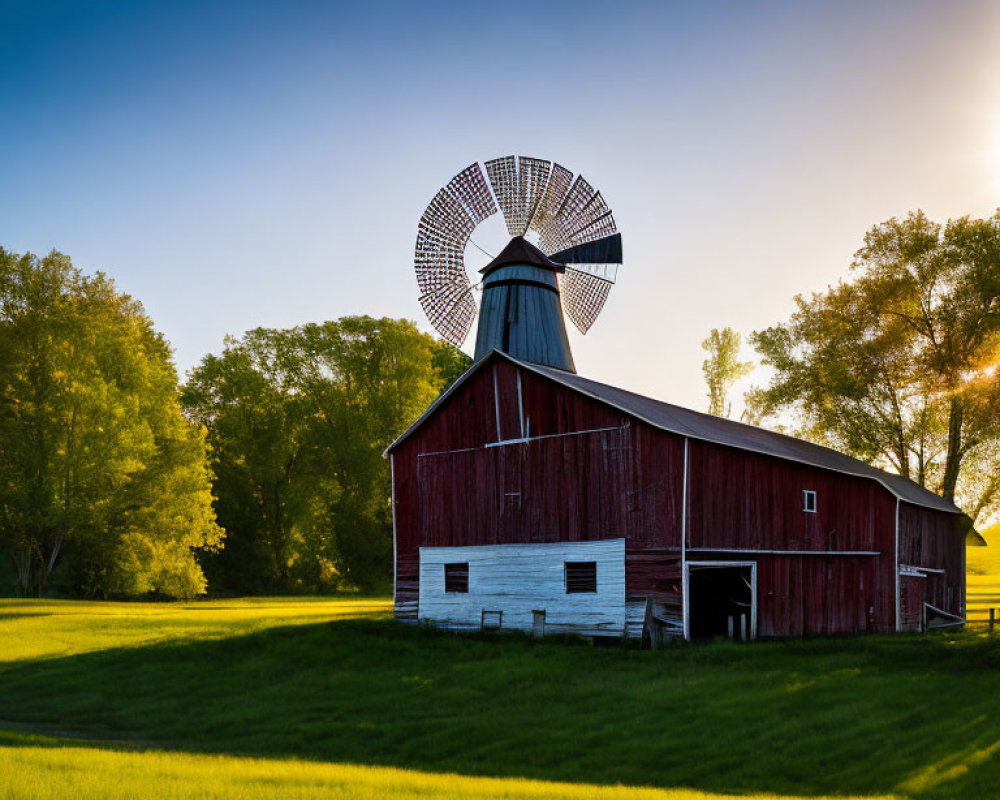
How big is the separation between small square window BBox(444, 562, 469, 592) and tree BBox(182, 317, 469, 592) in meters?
36.9

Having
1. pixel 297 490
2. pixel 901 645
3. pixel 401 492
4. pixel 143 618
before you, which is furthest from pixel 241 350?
pixel 901 645

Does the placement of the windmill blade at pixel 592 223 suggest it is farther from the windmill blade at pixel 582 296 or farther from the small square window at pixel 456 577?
the small square window at pixel 456 577

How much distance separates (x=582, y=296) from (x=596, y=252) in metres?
2.87

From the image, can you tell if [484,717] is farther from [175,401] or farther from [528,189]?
[175,401]

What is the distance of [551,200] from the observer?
49.0 meters

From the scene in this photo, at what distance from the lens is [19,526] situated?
4928cm

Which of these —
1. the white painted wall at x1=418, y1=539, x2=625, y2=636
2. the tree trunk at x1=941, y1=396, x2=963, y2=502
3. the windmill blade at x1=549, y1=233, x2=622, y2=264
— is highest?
the windmill blade at x1=549, y1=233, x2=622, y2=264

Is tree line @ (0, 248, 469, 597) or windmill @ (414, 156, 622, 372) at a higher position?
windmill @ (414, 156, 622, 372)

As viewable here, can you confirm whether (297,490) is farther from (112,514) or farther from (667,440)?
(667,440)

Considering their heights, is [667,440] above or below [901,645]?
above

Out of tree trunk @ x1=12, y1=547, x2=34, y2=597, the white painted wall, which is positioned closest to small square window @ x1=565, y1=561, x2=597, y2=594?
the white painted wall

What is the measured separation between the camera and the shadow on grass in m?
15.5

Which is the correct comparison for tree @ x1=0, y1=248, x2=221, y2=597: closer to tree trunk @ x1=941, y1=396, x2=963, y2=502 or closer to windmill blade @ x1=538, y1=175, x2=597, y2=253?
windmill blade @ x1=538, y1=175, x2=597, y2=253

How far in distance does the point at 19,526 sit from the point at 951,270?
A: 171ft
